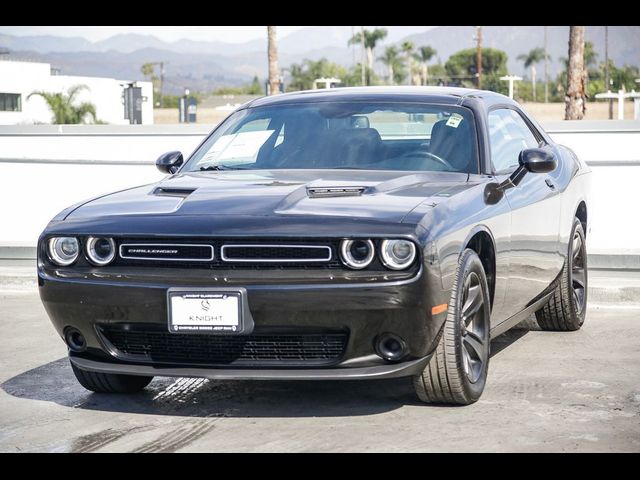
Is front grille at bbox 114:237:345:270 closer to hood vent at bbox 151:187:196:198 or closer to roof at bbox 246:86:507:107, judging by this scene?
hood vent at bbox 151:187:196:198

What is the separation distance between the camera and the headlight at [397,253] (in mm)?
5172

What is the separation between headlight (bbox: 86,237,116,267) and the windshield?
135 cm

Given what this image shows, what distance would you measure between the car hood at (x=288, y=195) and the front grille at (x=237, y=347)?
1.69ft

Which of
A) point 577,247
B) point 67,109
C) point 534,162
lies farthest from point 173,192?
point 67,109

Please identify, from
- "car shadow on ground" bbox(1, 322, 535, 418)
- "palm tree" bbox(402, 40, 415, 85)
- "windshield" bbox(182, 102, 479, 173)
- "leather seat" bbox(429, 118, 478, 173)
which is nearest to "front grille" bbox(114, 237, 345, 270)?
"car shadow on ground" bbox(1, 322, 535, 418)

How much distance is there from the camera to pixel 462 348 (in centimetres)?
560

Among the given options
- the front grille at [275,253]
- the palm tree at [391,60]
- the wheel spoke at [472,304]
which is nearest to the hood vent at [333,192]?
the front grille at [275,253]

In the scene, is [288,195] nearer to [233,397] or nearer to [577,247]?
[233,397]

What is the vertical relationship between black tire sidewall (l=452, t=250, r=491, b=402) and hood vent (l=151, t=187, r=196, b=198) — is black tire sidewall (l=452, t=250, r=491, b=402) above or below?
below

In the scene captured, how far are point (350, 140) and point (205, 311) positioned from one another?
1.80m

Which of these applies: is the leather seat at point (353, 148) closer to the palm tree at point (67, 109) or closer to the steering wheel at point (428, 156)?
the steering wheel at point (428, 156)

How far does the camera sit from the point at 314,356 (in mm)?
5328

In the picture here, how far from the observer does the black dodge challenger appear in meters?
5.18
